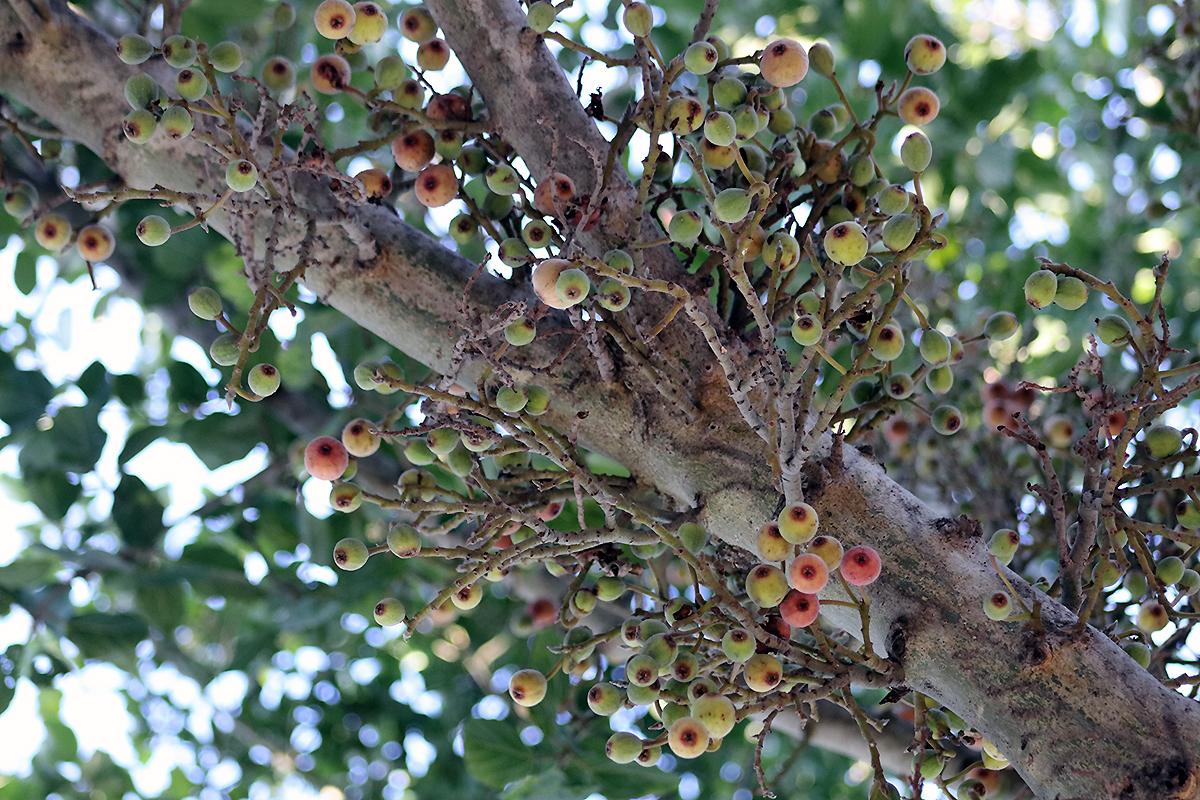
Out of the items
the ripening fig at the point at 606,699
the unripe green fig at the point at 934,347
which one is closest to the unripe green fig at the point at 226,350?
the ripening fig at the point at 606,699

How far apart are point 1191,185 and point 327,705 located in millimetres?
3330

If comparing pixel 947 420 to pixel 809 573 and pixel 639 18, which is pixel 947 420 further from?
pixel 639 18

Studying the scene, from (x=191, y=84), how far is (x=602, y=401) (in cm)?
84

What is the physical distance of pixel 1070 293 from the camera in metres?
1.54

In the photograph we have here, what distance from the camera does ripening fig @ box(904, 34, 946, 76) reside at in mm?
1717

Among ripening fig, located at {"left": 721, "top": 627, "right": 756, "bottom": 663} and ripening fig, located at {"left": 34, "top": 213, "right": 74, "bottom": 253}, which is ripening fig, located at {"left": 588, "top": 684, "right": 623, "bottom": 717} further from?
ripening fig, located at {"left": 34, "top": 213, "right": 74, "bottom": 253}

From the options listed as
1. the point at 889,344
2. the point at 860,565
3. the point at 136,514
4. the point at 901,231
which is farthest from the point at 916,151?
the point at 136,514

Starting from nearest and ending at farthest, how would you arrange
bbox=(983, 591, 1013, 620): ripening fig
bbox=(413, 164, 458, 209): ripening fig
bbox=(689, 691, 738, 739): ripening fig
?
bbox=(983, 591, 1013, 620): ripening fig → bbox=(689, 691, 738, 739): ripening fig → bbox=(413, 164, 458, 209): ripening fig

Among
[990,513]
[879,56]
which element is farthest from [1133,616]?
[879,56]

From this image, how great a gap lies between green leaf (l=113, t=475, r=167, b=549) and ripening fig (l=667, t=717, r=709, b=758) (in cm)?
193

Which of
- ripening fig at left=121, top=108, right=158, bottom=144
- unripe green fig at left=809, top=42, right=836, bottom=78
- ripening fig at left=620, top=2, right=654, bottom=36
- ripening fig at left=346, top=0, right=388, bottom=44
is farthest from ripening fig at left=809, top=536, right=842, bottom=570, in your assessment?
ripening fig at left=121, top=108, right=158, bottom=144

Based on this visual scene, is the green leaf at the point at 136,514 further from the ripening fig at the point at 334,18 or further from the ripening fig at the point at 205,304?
the ripening fig at the point at 334,18

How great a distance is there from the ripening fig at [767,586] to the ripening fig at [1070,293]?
0.63 m

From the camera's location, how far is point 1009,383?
2.98m
